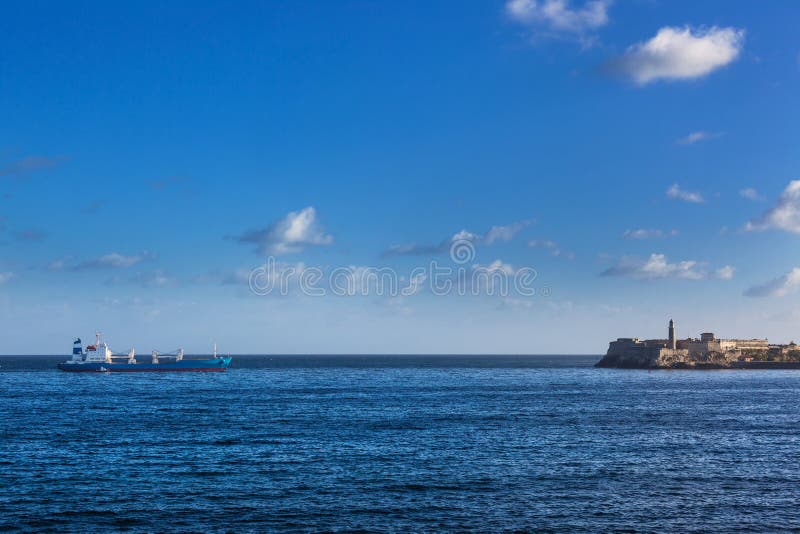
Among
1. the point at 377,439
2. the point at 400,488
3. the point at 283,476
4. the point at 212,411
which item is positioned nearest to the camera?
the point at 400,488

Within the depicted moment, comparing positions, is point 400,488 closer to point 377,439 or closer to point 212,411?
point 377,439

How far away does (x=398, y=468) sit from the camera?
54.1m

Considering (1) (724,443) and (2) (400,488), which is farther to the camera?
(1) (724,443)

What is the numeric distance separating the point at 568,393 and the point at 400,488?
89282 millimetres

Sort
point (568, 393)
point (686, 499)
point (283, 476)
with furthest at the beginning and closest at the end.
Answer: point (568, 393)
point (283, 476)
point (686, 499)

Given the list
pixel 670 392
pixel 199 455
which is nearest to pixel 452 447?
pixel 199 455

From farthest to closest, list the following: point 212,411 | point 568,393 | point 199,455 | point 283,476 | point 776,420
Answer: point 568,393 < point 212,411 < point 776,420 < point 199,455 < point 283,476

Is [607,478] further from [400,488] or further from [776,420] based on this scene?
[776,420]

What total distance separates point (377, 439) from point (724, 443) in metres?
32.9

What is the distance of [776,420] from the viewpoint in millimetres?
85375

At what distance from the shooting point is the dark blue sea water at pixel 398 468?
1612 inches

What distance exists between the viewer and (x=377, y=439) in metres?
68.2

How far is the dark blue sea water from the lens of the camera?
40938 mm

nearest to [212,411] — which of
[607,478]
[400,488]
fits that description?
[400,488]
